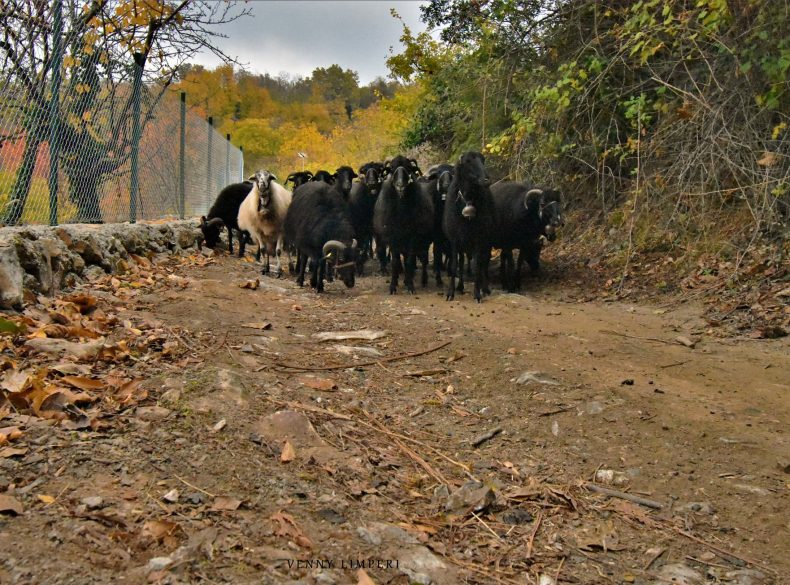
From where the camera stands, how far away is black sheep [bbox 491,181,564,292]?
987 centimetres

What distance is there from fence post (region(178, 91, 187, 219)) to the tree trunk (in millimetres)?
6728

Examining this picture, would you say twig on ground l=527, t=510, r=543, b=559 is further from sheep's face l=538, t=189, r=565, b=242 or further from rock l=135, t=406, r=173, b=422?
sheep's face l=538, t=189, r=565, b=242

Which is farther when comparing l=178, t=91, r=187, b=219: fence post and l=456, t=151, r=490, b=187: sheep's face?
l=178, t=91, r=187, b=219: fence post

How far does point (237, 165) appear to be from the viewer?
23828 millimetres

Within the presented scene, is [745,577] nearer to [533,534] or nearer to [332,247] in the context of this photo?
[533,534]

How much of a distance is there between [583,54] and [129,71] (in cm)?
767

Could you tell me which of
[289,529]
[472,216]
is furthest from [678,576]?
[472,216]

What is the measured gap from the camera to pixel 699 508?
2.99 meters

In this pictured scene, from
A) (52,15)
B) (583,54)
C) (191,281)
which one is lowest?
(191,281)

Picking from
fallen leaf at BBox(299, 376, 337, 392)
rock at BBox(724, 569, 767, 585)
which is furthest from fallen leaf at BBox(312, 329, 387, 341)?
rock at BBox(724, 569, 767, 585)

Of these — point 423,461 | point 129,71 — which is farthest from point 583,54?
point 423,461

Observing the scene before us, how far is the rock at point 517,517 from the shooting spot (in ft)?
9.32

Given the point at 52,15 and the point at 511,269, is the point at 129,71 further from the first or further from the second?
the point at 511,269

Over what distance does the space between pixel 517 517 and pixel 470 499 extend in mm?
231
